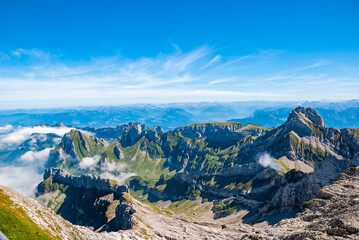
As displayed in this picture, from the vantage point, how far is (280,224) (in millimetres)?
135875

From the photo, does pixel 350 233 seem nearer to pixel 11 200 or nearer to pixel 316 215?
pixel 316 215

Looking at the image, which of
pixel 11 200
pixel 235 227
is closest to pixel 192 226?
pixel 235 227

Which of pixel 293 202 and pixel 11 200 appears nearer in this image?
pixel 11 200

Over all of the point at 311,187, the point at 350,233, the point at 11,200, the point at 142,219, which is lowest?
the point at 142,219

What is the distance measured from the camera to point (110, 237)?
4395 inches

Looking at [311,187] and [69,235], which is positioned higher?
[69,235]

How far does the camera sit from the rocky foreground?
252ft

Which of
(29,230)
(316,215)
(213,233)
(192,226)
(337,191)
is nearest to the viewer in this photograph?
(29,230)

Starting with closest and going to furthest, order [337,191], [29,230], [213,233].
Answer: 1. [29,230]
2. [337,191]
3. [213,233]

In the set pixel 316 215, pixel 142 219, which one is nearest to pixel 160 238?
pixel 142 219

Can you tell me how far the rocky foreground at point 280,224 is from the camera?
252 ft

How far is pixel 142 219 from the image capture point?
180 meters

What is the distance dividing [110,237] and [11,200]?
176 feet

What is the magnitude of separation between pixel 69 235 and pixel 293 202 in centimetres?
19217
